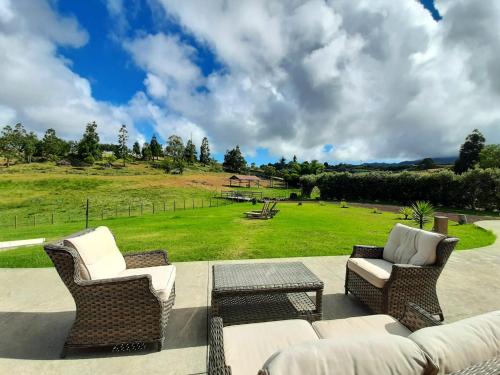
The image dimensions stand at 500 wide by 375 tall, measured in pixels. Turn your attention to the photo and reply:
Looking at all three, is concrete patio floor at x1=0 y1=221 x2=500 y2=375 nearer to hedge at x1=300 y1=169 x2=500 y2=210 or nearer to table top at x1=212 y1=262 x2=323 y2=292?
table top at x1=212 y1=262 x2=323 y2=292

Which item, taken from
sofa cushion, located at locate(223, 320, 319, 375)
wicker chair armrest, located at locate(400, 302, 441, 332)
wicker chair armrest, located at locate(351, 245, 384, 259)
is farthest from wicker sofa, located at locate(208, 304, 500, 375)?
wicker chair armrest, located at locate(351, 245, 384, 259)

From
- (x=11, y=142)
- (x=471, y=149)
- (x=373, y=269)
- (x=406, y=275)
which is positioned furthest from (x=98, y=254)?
(x=11, y=142)

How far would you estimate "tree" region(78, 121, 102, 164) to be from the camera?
2341 inches

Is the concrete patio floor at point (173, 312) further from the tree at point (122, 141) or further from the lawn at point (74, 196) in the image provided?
the tree at point (122, 141)

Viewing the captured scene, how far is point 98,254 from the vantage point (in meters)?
2.95

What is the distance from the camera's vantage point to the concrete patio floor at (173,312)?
2377mm

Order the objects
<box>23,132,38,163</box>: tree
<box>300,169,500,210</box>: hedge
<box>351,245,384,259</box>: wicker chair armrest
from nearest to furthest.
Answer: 1. <box>351,245,384,259</box>: wicker chair armrest
2. <box>300,169,500,210</box>: hedge
3. <box>23,132,38,163</box>: tree

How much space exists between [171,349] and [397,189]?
28.8 metres

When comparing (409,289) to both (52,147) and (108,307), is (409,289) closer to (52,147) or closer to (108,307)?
(108,307)

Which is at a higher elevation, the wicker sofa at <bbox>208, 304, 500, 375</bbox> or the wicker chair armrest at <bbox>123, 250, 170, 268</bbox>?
the wicker sofa at <bbox>208, 304, 500, 375</bbox>

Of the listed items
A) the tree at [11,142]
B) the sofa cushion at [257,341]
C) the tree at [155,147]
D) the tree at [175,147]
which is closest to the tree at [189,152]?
the tree at [175,147]

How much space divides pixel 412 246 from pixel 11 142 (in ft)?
240

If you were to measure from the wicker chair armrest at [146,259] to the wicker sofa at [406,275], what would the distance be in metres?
2.64

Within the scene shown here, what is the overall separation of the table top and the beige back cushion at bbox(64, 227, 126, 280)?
→ 47.0 inches
